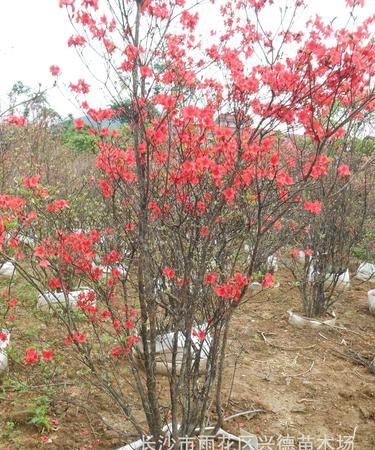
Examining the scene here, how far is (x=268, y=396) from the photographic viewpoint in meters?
4.16

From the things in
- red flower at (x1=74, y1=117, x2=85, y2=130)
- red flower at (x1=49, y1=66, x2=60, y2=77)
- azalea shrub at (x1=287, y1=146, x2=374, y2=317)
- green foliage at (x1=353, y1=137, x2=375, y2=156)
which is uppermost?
red flower at (x1=49, y1=66, x2=60, y2=77)

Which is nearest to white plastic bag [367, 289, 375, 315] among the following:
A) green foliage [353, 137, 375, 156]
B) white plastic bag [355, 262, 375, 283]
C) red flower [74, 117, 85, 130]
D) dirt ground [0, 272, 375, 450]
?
dirt ground [0, 272, 375, 450]

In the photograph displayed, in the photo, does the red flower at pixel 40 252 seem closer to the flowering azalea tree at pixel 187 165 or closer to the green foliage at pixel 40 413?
the flowering azalea tree at pixel 187 165

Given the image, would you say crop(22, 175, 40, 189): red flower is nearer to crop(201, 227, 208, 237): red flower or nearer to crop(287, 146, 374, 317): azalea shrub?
crop(201, 227, 208, 237): red flower

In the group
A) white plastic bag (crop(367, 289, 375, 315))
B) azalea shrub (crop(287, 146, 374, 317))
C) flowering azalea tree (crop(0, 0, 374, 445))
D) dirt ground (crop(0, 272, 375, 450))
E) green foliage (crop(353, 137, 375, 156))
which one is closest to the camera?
flowering azalea tree (crop(0, 0, 374, 445))

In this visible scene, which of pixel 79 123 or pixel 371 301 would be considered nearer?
pixel 79 123

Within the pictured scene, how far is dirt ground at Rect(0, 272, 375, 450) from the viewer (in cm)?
335

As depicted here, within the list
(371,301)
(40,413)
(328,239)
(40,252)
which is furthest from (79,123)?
(371,301)

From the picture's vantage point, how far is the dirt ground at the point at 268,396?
3348 mm

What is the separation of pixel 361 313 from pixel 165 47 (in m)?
5.15

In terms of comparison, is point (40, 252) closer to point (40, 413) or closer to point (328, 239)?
point (40, 413)

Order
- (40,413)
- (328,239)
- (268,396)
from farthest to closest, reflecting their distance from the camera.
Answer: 1. (328,239)
2. (268,396)
3. (40,413)

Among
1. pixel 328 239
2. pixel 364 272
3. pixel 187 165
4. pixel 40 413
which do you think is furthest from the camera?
pixel 364 272

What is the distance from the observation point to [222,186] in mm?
2598
